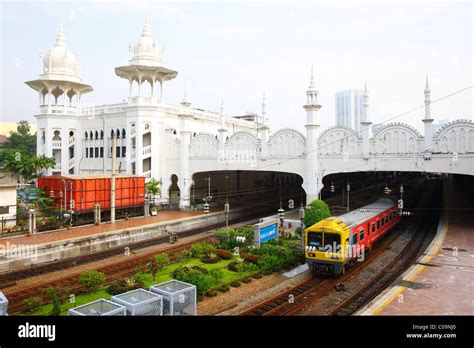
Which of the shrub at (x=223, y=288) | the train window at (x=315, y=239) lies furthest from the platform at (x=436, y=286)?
the shrub at (x=223, y=288)

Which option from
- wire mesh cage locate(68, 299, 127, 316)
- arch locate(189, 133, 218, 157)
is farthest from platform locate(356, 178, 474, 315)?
arch locate(189, 133, 218, 157)

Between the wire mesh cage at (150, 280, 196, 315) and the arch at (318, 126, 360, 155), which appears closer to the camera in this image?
the wire mesh cage at (150, 280, 196, 315)

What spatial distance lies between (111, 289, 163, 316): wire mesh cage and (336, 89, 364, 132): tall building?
25853mm

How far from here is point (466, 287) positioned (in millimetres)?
14180

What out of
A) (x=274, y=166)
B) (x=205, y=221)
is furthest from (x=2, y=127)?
(x=274, y=166)

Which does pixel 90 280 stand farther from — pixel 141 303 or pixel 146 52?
pixel 146 52

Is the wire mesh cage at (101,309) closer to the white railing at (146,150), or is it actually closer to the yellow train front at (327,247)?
the yellow train front at (327,247)

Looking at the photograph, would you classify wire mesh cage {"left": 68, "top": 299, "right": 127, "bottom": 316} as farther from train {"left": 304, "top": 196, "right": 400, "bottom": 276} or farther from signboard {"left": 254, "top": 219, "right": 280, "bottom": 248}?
signboard {"left": 254, "top": 219, "right": 280, "bottom": 248}

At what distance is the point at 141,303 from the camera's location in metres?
9.16

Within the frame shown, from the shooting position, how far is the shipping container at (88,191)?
2711cm

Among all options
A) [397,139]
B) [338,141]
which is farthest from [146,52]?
[397,139]

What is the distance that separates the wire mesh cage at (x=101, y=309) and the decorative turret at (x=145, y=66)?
29.5 m

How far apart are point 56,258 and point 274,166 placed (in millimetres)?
16620

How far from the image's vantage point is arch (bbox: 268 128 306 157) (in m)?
27.4
